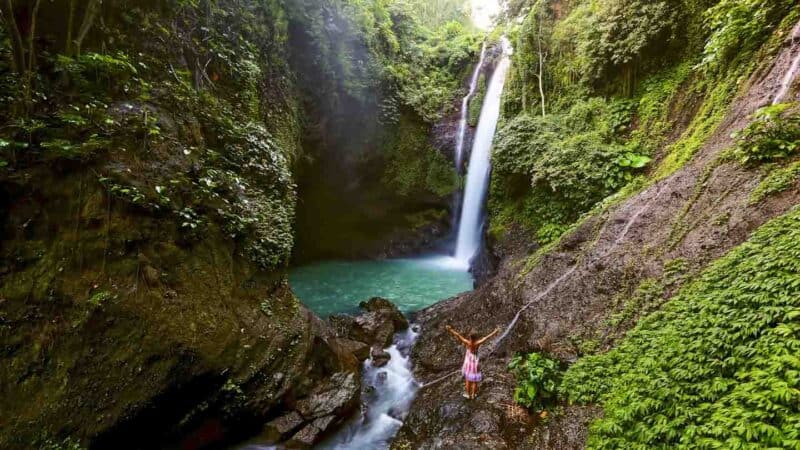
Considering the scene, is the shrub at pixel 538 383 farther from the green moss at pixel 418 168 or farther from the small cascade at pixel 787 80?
the green moss at pixel 418 168

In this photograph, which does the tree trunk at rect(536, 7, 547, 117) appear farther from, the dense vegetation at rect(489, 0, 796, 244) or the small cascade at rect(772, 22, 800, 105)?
the small cascade at rect(772, 22, 800, 105)

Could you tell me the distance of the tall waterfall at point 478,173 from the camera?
1405cm

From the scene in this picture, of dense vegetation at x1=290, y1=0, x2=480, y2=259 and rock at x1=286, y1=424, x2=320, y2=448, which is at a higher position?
dense vegetation at x1=290, y1=0, x2=480, y2=259

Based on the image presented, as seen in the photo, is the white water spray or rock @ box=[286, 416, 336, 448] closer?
rock @ box=[286, 416, 336, 448]

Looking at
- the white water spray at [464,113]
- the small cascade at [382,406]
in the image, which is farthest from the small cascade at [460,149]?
the small cascade at [382,406]

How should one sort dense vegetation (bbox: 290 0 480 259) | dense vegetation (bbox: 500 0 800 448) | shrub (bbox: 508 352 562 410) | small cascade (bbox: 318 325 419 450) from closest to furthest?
dense vegetation (bbox: 500 0 800 448) < shrub (bbox: 508 352 562 410) < small cascade (bbox: 318 325 419 450) < dense vegetation (bbox: 290 0 480 259)

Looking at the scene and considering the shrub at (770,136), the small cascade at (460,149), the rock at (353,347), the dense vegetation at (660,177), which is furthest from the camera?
the small cascade at (460,149)

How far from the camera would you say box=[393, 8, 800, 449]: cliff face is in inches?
171

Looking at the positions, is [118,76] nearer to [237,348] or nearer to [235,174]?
[235,174]

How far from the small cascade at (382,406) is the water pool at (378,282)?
125 inches

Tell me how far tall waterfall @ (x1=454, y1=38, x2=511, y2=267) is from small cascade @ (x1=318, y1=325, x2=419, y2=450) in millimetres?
7548

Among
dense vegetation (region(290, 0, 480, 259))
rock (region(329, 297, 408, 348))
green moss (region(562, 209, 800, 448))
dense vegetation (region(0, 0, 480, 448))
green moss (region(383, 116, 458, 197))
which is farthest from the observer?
green moss (region(383, 116, 458, 197))

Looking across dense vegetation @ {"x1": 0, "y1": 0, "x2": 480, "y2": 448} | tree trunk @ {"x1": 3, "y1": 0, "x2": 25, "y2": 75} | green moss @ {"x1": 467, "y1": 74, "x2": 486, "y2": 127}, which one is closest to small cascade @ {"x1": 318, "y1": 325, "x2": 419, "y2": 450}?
dense vegetation @ {"x1": 0, "y1": 0, "x2": 480, "y2": 448}

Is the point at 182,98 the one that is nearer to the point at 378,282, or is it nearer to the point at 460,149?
the point at 378,282
